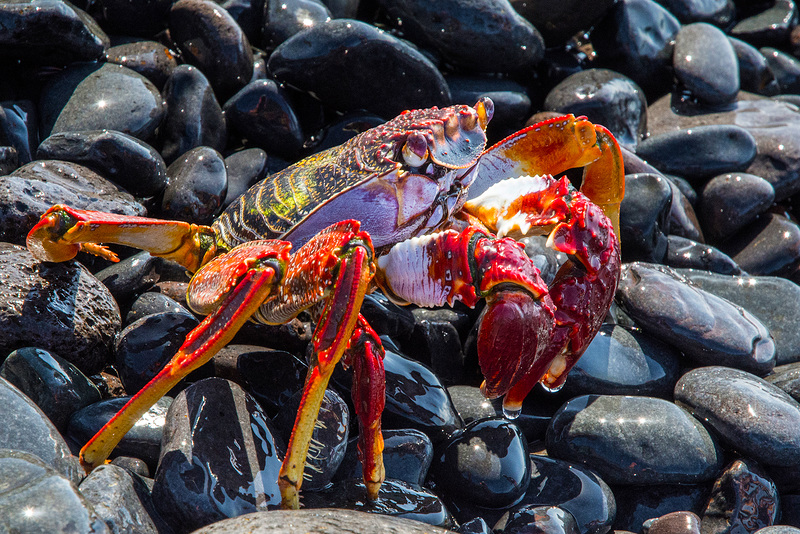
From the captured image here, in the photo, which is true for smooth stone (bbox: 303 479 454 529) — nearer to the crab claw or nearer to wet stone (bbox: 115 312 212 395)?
the crab claw

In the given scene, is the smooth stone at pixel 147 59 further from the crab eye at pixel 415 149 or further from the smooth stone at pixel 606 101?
the smooth stone at pixel 606 101

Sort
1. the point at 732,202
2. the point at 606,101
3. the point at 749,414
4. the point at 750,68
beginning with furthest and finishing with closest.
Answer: the point at 750,68 < the point at 606,101 < the point at 732,202 < the point at 749,414

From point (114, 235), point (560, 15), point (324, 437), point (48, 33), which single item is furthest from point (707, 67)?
point (48, 33)

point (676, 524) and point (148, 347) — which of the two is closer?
point (676, 524)

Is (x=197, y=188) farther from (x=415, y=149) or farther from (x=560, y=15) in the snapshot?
(x=560, y=15)

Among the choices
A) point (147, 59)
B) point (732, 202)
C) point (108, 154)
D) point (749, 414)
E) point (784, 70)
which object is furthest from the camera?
point (784, 70)
